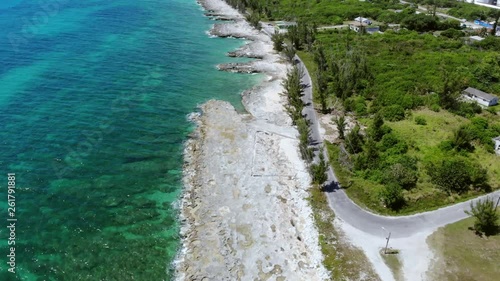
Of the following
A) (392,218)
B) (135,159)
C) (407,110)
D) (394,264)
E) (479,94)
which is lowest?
(135,159)

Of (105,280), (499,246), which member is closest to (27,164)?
(105,280)

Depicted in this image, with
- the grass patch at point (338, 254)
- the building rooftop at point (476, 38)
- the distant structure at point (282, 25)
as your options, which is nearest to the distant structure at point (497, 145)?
the grass patch at point (338, 254)

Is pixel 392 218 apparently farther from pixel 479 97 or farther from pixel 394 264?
pixel 479 97

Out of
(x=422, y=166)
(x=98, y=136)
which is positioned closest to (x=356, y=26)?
(x=422, y=166)

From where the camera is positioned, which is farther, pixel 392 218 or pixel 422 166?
pixel 422 166

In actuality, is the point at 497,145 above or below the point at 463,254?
above

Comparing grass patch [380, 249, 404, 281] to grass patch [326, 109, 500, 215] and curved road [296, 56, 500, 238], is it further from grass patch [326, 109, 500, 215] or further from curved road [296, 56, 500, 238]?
grass patch [326, 109, 500, 215]

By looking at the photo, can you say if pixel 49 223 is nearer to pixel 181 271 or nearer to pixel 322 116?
pixel 181 271
